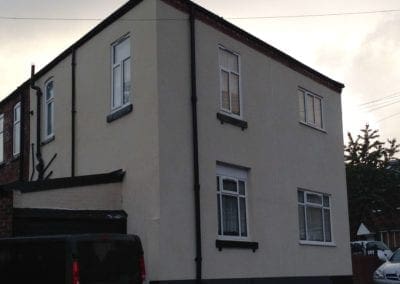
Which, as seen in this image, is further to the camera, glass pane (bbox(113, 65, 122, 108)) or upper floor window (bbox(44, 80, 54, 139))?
upper floor window (bbox(44, 80, 54, 139))

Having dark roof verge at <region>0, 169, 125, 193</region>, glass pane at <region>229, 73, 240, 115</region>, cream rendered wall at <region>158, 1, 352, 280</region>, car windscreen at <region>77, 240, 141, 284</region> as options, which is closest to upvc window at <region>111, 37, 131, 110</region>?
cream rendered wall at <region>158, 1, 352, 280</region>

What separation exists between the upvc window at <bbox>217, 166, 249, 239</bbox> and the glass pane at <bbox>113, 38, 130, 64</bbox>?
3.32m

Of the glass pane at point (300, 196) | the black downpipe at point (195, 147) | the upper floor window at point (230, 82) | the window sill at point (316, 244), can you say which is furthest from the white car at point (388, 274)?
the black downpipe at point (195, 147)

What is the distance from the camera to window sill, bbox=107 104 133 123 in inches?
546

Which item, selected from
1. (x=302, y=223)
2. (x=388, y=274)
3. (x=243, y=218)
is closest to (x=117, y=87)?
(x=243, y=218)

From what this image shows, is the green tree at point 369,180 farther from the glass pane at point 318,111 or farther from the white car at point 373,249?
the glass pane at point 318,111

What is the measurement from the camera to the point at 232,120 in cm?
1498

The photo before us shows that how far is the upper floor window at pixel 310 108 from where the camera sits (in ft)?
60.1

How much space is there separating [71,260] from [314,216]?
33.8 feet

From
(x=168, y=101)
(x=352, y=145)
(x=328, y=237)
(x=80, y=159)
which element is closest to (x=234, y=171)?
(x=168, y=101)

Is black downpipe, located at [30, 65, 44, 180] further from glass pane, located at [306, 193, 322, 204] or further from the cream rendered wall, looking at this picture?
glass pane, located at [306, 193, 322, 204]

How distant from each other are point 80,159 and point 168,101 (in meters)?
3.42

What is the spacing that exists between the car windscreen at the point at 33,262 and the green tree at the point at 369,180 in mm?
23044

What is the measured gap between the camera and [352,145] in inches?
1291
